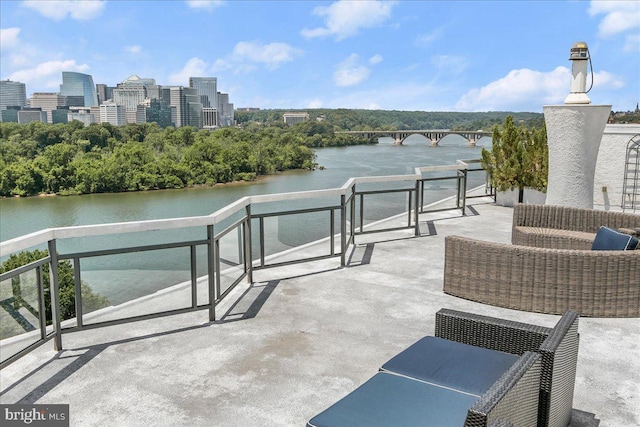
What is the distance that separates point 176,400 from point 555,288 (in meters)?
3.33

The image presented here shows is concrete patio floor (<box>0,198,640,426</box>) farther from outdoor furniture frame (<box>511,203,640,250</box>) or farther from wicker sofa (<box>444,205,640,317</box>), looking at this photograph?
outdoor furniture frame (<box>511,203,640,250</box>)

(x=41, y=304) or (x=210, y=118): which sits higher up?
(x=210, y=118)

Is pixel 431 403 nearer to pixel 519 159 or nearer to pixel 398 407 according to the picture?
pixel 398 407

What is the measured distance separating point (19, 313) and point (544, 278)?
414 centimetres

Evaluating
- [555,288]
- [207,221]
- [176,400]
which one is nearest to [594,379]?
[555,288]

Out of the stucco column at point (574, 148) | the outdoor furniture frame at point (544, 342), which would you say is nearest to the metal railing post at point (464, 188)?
the stucco column at point (574, 148)

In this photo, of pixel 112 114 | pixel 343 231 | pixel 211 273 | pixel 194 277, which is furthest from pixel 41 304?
pixel 112 114

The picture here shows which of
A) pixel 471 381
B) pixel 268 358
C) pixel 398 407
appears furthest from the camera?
pixel 268 358

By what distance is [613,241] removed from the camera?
513 centimetres

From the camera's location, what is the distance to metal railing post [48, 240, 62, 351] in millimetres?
3797

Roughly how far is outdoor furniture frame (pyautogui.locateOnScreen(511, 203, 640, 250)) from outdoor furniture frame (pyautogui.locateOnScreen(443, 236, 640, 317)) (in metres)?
1.21

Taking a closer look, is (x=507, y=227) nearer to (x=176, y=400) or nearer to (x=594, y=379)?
(x=594, y=379)

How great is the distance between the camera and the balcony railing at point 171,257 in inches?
141

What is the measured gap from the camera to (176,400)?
332cm
